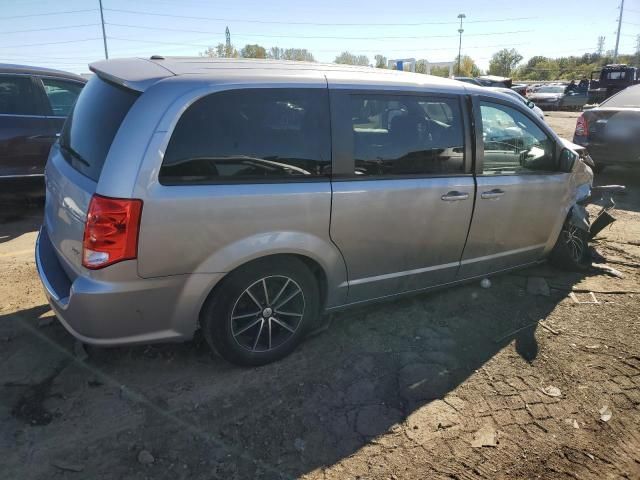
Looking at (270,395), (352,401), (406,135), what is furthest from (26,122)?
(352,401)

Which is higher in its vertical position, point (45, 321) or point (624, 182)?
point (45, 321)

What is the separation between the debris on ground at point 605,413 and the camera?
9.42 feet

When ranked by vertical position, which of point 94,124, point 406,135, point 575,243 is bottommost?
point 575,243

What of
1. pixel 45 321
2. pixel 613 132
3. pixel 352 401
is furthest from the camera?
pixel 613 132

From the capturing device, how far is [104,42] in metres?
52.1

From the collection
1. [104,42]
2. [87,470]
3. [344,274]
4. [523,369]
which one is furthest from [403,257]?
[104,42]

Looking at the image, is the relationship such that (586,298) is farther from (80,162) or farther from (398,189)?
(80,162)

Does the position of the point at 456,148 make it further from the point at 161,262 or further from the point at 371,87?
the point at 161,262

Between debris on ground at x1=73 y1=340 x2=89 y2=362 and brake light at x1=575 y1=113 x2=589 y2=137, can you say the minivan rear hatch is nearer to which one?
debris on ground at x1=73 y1=340 x2=89 y2=362

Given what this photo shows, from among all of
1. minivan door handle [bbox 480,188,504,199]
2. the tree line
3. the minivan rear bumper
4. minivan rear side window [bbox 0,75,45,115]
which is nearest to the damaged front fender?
minivan door handle [bbox 480,188,504,199]

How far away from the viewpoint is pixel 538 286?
14.8 ft

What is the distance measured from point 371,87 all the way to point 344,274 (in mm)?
1262

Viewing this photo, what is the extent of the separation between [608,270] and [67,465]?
16.0 feet

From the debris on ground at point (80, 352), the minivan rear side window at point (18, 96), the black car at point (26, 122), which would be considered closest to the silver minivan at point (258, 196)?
the debris on ground at point (80, 352)
